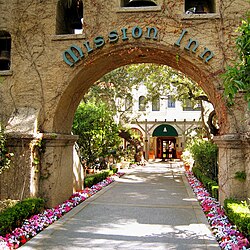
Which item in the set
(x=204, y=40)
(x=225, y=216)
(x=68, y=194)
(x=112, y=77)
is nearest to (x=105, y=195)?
(x=68, y=194)

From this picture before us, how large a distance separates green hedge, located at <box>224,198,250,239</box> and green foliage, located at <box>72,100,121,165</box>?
9.92 m

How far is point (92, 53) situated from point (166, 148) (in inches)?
1188

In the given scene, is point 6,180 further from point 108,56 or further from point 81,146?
point 81,146

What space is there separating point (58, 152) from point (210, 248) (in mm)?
4984

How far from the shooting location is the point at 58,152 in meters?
8.70

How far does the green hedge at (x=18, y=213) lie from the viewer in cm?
593

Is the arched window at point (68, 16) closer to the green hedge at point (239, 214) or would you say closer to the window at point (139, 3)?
the window at point (139, 3)

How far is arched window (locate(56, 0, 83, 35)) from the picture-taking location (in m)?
8.97

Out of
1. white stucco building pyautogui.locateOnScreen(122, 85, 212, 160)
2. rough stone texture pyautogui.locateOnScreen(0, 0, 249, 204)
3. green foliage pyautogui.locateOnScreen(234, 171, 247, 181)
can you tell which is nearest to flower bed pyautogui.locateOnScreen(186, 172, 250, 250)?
green foliage pyautogui.locateOnScreen(234, 171, 247, 181)

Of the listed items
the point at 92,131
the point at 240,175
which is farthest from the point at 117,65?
the point at 92,131

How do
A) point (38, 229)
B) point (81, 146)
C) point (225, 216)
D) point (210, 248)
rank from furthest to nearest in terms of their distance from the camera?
point (81, 146) < point (225, 216) < point (38, 229) < point (210, 248)

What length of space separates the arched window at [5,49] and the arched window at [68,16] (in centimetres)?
165

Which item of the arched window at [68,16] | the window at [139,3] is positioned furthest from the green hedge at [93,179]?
the window at [139,3]

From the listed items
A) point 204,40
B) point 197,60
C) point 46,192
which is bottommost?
point 46,192
